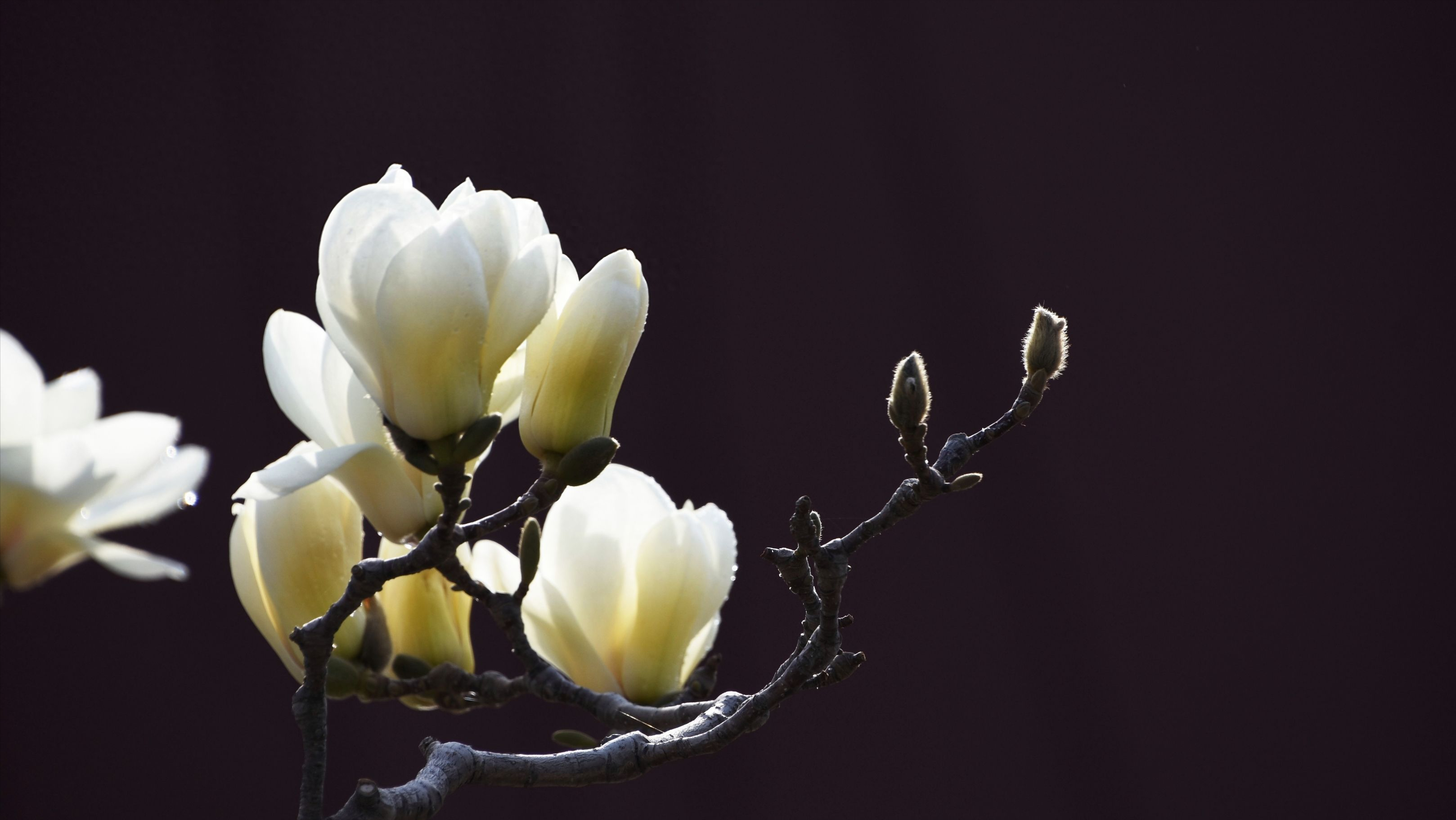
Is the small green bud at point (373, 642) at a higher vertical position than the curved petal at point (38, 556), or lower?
lower

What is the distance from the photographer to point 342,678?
33cm

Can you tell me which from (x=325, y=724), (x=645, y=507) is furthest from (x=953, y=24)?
(x=325, y=724)

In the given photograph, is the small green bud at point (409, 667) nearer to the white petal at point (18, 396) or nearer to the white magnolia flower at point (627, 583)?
the white magnolia flower at point (627, 583)

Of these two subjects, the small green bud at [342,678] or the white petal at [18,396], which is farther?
the small green bud at [342,678]

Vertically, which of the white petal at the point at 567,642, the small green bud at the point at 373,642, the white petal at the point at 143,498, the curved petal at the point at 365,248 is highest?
the curved petal at the point at 365,248

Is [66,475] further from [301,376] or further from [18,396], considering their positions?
[301,376]

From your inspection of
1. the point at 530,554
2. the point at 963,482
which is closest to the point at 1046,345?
the point at 963,482

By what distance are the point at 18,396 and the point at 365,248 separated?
0.09 m

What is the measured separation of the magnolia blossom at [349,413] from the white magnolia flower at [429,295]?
0.9 inches

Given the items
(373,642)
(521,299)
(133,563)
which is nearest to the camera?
(133,563)

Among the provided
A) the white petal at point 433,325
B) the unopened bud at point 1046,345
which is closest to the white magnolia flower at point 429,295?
the white petal at point 433,325

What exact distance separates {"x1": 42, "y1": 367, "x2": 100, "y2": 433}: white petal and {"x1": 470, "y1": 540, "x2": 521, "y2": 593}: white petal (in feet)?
0.79

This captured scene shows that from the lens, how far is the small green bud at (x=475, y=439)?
0.25 meters

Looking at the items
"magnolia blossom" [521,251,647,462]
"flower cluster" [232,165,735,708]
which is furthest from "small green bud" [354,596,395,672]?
"magnolia blossom" [521,251,647,462]
